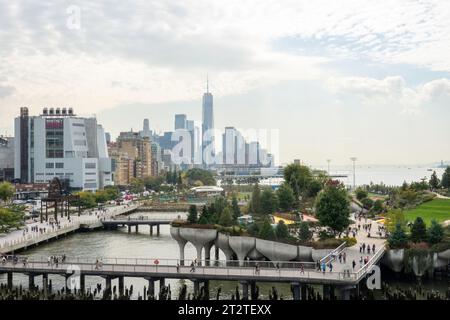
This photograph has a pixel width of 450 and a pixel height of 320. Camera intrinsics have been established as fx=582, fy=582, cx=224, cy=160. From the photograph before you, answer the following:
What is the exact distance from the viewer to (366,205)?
8562cm

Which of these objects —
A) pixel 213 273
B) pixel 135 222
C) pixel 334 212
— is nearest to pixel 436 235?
pixel 334 212

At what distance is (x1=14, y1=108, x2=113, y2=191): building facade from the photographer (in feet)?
473

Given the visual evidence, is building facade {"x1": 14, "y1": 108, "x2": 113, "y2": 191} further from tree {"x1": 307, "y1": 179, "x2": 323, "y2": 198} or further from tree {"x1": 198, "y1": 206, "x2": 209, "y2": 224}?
tree {"x1": 198, "y1": 206, "x2": 209, "y2": 224}

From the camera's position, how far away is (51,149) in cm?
14488

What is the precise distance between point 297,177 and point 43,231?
38.4 metres

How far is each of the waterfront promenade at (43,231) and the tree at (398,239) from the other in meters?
37.7

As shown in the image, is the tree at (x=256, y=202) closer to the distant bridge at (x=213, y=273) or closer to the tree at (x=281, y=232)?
the tree at (x=281, y=232)

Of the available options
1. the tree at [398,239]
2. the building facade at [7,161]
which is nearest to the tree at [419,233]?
the tree at [398,239]

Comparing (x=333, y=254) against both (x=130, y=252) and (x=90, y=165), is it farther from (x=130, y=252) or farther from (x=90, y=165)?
(x=90, y=165)

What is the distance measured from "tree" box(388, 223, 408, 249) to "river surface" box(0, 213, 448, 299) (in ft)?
8.74

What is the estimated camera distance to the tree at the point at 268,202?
73.2 m
